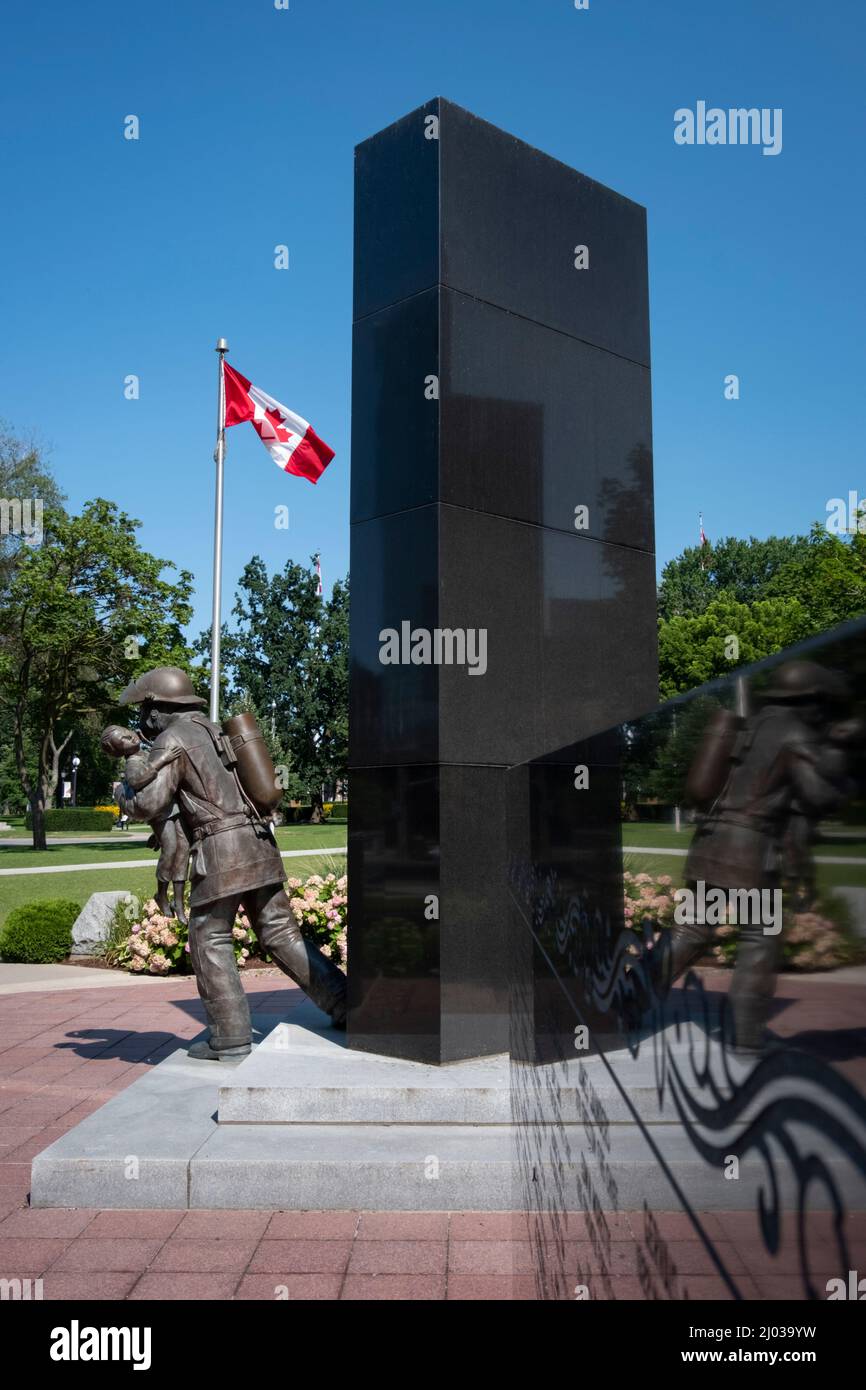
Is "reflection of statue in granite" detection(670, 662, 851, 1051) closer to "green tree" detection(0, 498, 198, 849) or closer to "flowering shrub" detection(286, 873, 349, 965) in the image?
"flowering shrub" detection(286, 873, 349, 965)

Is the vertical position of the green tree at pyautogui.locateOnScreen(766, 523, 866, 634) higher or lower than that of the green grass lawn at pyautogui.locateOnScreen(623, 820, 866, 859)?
higher

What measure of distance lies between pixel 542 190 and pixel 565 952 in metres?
4.96

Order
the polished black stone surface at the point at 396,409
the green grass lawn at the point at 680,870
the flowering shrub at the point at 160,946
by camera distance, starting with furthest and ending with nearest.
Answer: the flowering shrub at the point at 160,946
the polished black stone surface at the point at 396,409
the green grass lawn at the point at 680,870

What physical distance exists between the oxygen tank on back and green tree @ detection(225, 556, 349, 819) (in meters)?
55.3

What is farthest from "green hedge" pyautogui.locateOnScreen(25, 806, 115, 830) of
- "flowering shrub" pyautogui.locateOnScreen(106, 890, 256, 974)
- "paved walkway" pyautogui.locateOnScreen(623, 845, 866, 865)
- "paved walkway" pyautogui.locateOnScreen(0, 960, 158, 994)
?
"paved walkway" pyautogui.locateOnScreen(623, 845, 866, 865)

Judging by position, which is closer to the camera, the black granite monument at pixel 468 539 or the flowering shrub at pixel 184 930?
the black granite monument at pixel 468 539

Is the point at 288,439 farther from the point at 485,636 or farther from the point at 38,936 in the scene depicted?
the point at 485,636

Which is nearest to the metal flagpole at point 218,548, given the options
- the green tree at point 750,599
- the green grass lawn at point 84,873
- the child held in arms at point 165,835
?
the green grass lawn at point 84,873

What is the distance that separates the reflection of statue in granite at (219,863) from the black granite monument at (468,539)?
26.1 inches

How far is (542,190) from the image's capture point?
6.01 metres

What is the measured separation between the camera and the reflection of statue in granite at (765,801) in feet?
2.50

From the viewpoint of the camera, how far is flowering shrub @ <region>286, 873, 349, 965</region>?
32.7 ft

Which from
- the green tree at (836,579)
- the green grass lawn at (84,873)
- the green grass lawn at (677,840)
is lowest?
the green grass lawn at (84,873)

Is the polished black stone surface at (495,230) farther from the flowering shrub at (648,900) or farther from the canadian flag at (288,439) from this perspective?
the canadian flag at (288,439)
